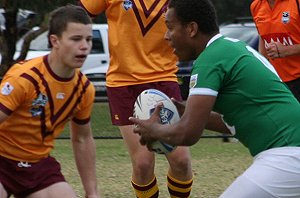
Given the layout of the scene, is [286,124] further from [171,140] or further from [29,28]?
[29,28]

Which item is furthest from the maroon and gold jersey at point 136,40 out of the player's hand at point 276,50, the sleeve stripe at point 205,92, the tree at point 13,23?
the tree at point 13,23

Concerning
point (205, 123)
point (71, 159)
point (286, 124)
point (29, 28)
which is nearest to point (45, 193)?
point (205, 123)

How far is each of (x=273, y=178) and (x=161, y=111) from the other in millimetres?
881

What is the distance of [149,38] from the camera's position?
7.47m

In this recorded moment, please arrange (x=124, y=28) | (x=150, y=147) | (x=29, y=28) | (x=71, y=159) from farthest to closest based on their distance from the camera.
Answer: (x=29, y=28)
(x=71, y=159)
(x=124, y=28)
(x=150, y=147)

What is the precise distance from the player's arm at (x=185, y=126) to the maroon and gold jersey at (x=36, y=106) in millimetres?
719

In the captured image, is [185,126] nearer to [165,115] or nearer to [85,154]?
[165,115]

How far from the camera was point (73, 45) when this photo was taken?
5.83 m

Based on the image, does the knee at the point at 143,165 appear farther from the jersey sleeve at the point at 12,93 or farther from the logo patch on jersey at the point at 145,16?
the jersey sleeve at the point at 12,93

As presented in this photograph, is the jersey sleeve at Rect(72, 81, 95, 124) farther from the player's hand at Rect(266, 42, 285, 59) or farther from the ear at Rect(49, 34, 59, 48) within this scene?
the player's hand at Rect(266, 42, 285, 59)

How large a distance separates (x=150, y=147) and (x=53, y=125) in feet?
2.52

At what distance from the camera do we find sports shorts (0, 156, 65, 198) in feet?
19.5

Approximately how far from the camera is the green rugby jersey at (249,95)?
5156 millimetres

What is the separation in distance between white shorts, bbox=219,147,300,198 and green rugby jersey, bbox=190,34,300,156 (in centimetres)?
9
